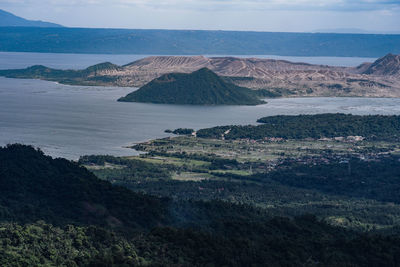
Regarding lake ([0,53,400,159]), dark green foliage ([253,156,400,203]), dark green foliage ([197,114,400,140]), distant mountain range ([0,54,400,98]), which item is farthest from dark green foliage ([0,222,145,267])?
distant mountain range ([0,54,400,98])

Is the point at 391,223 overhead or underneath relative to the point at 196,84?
underneath

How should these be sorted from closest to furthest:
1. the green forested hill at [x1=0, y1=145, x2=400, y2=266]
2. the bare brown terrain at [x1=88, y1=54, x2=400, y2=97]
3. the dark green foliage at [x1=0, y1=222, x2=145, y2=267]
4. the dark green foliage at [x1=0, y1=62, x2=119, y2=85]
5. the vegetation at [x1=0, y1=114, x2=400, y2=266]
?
the dark green foliage at [x1=0, y1=222, x2=145, y2=267] < the green forested hill at [x1=0, y1=145, x2=400, y2=266] < the vegetation at [x1=0, y1=114, x2=400, y2=266] < the bare brown terrain at [x1=88, y1=54, x2=400, y2=97] < the dark green foliage at [x1=0, y1=62, x2=119, y2=85]

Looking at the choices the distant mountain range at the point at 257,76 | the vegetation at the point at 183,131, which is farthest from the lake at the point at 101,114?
the distant mountain range at the point at 257,76

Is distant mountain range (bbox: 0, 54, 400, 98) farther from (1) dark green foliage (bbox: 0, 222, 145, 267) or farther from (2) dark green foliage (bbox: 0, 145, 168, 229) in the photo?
(1) dark green foliage (bbox: 0, 222, 145, 267)

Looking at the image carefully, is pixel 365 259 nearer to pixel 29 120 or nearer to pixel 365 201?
pixel 365 201

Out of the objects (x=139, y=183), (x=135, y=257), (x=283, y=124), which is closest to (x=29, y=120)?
(x=283, y=124)

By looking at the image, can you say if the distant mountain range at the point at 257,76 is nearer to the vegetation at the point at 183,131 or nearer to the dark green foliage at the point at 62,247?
the vegetation at the point at 183,131
